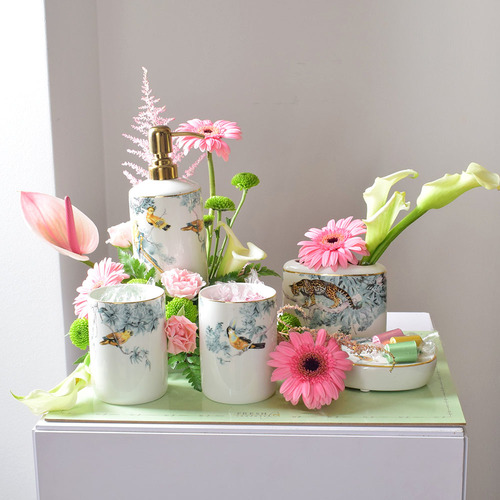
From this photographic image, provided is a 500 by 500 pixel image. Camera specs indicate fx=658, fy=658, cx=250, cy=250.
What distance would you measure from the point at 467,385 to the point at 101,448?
2.52ft

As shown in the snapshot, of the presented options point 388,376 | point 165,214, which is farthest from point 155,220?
point 388,376

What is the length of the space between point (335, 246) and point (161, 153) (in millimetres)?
250

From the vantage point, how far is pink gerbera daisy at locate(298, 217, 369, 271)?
834 mm

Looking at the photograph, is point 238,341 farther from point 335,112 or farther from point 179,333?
point 335,112

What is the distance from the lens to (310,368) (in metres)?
0.74

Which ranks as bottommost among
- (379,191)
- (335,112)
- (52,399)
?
(52,399)

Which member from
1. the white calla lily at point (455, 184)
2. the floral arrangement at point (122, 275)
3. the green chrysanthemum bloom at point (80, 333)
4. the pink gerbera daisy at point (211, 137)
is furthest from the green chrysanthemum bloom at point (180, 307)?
the white calla lily at point (455, 184)

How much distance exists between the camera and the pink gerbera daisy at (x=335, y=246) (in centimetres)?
83

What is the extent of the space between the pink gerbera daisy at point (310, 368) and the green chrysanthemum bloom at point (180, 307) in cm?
12

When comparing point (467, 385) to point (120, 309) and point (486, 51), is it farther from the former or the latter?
point (120, 309)

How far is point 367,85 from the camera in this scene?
3.78ft

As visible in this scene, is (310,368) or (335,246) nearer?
(310,368)

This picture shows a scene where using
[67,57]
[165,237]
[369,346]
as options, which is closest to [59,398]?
[165,237]

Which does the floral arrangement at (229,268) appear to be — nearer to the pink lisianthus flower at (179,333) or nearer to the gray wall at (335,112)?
the pink lisianthus flower at (179,333)
